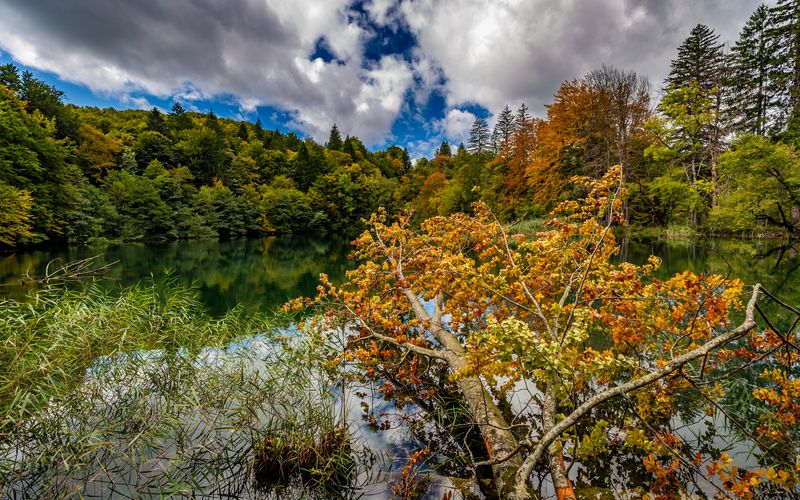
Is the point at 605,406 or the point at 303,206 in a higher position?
the point at 303,206

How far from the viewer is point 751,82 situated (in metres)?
19.0

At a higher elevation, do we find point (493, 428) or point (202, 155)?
point (202, 155)

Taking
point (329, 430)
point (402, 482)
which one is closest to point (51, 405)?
point (329, 430)

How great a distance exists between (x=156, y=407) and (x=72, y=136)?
39.5 meters

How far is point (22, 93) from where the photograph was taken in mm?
24984

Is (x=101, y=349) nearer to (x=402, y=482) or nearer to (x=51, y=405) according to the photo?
(x=51, y=405)

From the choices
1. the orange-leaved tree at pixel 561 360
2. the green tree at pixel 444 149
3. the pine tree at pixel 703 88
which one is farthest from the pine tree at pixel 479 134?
the orange-leaved tree at pixel 561 360

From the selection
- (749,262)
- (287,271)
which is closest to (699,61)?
(749,262)

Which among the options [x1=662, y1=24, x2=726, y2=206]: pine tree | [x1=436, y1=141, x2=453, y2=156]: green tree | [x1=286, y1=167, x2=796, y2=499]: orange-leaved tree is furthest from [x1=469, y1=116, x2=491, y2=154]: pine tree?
[x1=286, y1=167, x2=796, y2=499]: orange-leaved tree

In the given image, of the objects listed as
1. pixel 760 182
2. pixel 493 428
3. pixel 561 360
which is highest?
pixel 760 182

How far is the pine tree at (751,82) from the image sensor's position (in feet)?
59.7

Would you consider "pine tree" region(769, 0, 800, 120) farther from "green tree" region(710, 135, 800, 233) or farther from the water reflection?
the water reflection

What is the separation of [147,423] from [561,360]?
133 inches

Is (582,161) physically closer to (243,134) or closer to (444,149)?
(444,149)
